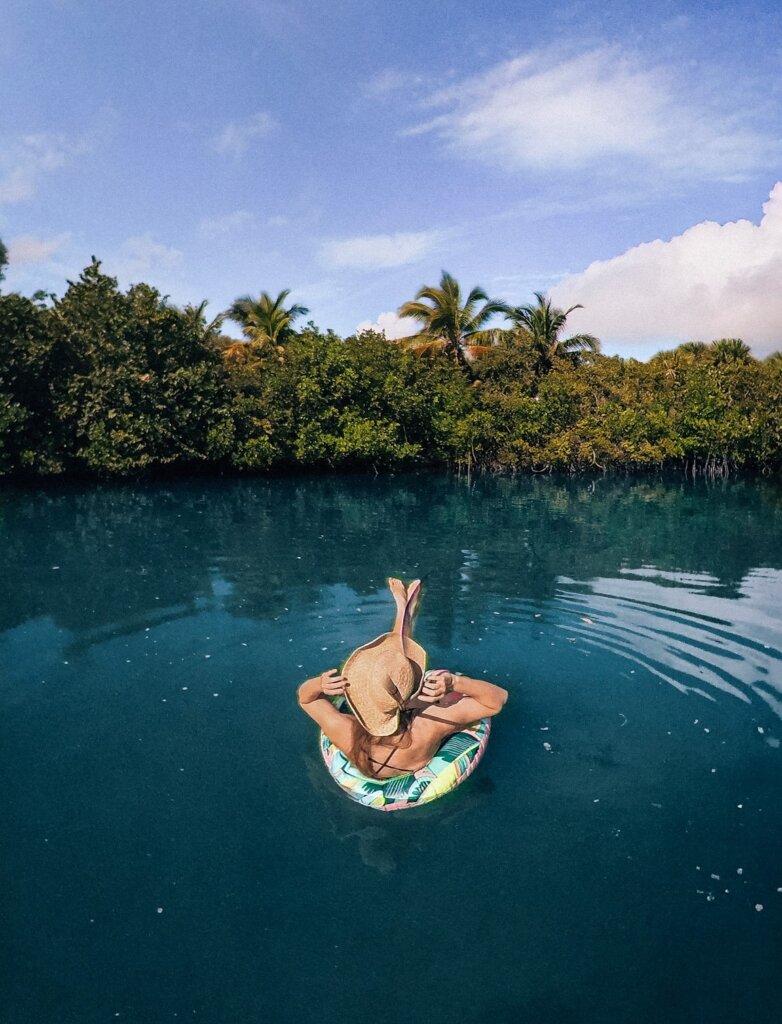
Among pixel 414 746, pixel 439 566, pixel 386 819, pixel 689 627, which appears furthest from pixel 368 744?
pixel 439 566

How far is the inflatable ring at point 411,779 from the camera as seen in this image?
263 inches

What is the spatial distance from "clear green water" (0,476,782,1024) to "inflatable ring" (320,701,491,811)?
0.77 ft

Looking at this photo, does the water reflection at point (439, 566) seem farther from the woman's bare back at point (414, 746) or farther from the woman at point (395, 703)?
the woman's bare back at point (414, 746)

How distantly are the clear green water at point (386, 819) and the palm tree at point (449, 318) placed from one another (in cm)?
2883

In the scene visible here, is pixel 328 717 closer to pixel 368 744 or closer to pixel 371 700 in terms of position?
pixel 368 744

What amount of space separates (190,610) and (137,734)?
4.83 meters

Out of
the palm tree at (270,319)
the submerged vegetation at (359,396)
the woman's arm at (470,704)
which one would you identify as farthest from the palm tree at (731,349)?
the woman's arm at (470,704)

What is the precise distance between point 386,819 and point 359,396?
100 ft

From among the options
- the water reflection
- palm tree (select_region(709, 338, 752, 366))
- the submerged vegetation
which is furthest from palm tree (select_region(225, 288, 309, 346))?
palm tree (select_region(709, 338, 752, 366))

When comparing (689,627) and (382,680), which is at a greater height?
(382,680)

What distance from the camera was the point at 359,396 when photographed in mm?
35938

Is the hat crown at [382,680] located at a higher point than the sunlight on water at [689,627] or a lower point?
higher

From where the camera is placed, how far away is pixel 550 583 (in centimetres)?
1492

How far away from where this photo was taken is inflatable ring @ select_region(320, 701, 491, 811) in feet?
22.0
